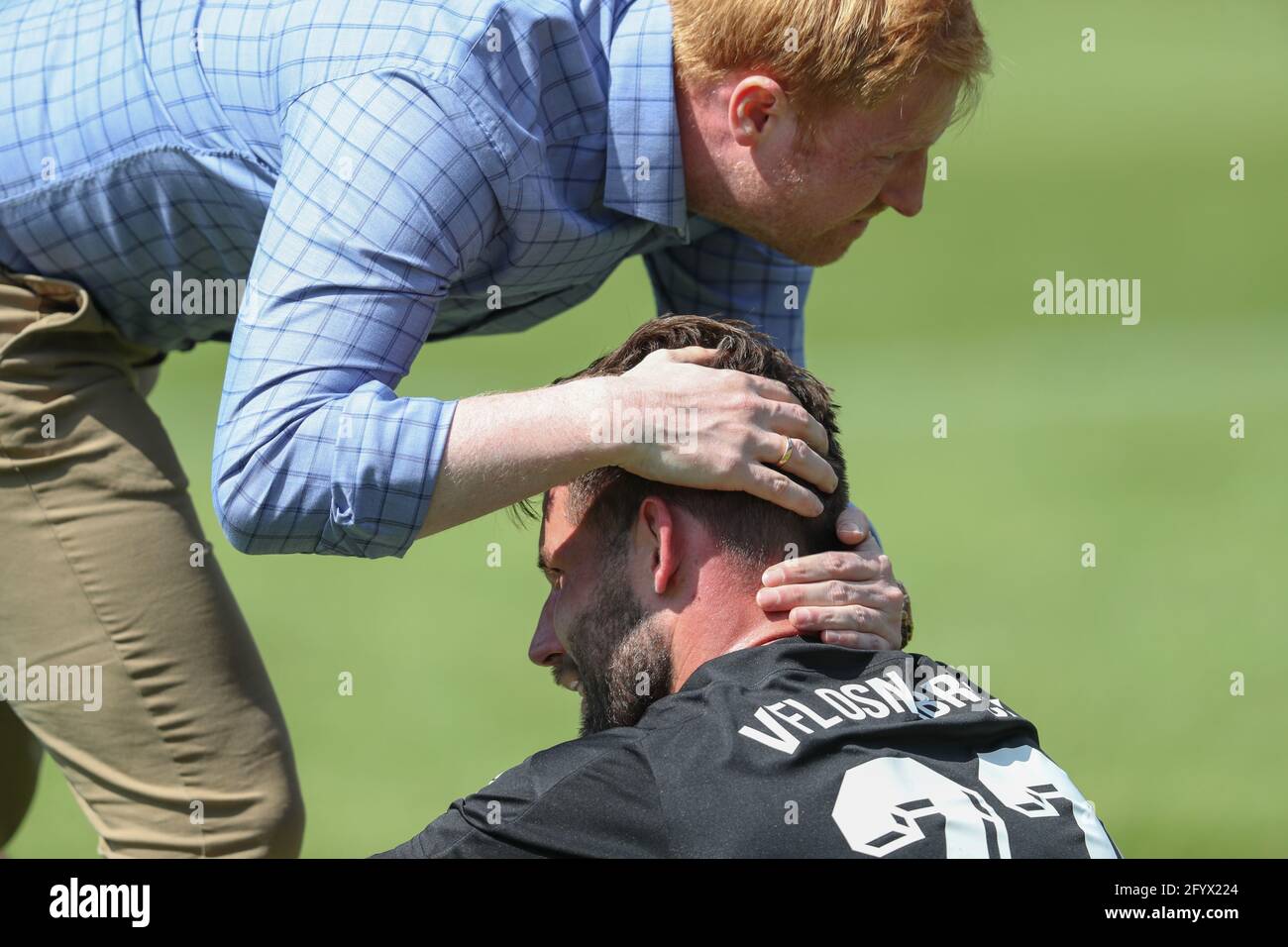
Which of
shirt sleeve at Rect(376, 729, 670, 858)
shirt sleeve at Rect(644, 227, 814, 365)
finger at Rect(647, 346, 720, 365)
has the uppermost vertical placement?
shirt sleeve at Rect(644, 227, 814, 365)

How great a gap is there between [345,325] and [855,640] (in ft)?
2.76

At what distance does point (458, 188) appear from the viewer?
7.04 ft

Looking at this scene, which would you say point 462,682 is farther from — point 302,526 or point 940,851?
point 940,851

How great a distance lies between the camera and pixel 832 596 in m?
2.15

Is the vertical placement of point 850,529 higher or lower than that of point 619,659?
higher

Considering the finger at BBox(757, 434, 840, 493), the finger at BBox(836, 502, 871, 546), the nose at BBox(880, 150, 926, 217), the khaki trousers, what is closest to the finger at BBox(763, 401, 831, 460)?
the finger at BBox(757, 434, 840, 493)

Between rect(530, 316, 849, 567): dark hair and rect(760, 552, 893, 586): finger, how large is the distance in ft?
0.13

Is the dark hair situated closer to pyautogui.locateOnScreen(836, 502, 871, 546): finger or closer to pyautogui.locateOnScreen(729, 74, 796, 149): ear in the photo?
pyautogui.locateOnScreen(836, 502, 871, 546): finger

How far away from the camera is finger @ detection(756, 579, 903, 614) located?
6.91ft

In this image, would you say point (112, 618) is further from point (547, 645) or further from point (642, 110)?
point (642, 110)

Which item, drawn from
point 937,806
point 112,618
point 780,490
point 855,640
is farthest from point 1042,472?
point 937,806

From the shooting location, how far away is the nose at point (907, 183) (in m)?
2.54

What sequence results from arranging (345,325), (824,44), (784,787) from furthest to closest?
(824,44), (345,325), (784,787)

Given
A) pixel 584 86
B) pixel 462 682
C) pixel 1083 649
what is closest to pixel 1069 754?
pixel 1083 649
